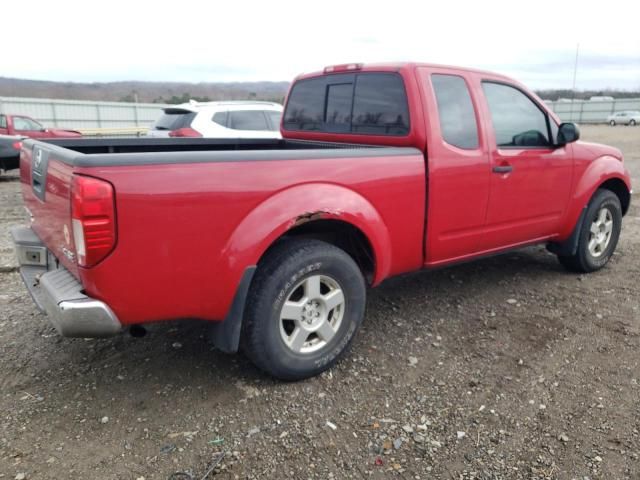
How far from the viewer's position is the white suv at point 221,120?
9039 millimetres

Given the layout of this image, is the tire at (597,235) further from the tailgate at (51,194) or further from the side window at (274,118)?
the side window at (274,118)

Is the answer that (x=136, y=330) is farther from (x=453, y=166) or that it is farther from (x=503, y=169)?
(x=503, y=169)

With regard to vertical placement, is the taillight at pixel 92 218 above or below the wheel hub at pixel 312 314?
above

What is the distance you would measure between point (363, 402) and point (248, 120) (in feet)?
24.0

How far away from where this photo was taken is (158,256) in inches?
100

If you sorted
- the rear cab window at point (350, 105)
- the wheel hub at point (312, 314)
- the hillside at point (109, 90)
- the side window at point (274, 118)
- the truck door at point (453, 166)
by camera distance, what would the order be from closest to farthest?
the wheel hub at point (312, 314)
the truck door at point (453, 166)
the rear cab window at point (350, 105)
the side window at point (274, 118)
the hillside at point (109, 90)

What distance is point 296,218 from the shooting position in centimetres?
292

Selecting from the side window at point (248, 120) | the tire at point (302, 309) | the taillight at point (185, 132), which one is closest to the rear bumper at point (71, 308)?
the tire at point (302, 309)

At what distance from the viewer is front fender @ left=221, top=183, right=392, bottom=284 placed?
9.00ft

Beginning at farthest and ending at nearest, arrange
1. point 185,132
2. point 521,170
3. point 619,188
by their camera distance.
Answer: point 185,132 → point 619,188 → point 521,170

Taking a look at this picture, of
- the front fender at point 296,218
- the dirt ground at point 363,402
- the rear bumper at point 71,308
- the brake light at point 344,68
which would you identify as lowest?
the dirt ground at point 363,402

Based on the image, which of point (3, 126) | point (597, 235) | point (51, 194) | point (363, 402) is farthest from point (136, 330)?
point (3, 126)

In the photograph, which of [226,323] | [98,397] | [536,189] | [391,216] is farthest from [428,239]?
[98,397]

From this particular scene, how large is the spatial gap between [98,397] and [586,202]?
4287 mm
